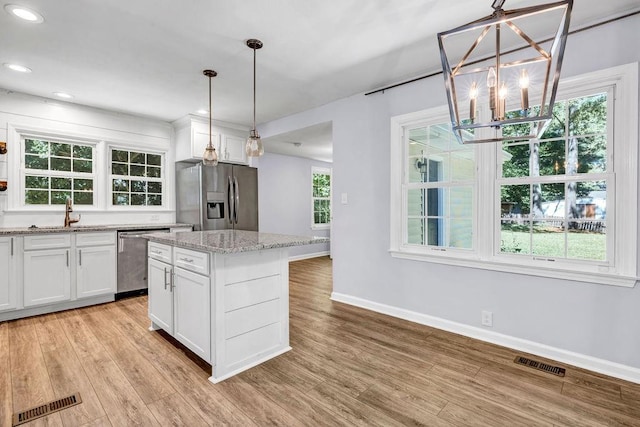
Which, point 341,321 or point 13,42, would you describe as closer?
point 13,42

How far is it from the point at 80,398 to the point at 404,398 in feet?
6.47

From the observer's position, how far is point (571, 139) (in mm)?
2430

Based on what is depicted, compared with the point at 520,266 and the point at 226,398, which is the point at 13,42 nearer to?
the point at 226,398

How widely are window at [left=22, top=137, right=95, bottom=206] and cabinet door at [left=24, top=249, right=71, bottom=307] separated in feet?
2.76

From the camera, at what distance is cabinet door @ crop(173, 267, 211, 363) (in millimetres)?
2172

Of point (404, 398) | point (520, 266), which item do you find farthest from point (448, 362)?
point (520, 266)

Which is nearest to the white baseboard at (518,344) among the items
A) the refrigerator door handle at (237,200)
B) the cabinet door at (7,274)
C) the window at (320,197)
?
the refrigerator door handle at (237,200)

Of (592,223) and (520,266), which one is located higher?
(592,223)

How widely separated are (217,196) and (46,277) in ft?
6.91

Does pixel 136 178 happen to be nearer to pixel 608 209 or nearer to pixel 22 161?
pixel 22 161

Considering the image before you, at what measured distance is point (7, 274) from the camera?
323cm

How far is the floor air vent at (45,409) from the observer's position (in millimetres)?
1762

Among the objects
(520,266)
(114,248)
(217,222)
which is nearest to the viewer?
(520,266)

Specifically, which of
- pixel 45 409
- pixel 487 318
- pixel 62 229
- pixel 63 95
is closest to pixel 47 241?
pixel 62 229
